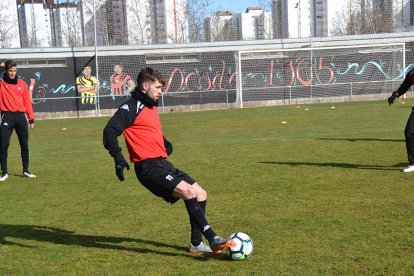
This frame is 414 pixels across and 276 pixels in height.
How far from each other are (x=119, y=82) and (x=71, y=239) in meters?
26.1

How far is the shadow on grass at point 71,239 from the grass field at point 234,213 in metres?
0.01

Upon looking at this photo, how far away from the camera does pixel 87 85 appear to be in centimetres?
3103

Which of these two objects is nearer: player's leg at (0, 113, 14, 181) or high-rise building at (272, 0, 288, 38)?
player's leg at (0, 113, 14, 181)

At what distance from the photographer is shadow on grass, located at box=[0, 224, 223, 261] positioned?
5.50 m

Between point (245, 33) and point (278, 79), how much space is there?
46.3m

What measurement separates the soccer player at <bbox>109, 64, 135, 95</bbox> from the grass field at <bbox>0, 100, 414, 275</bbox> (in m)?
17.8

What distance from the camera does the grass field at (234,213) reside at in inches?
199

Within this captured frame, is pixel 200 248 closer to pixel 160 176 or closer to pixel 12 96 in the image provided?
pixel 160 176

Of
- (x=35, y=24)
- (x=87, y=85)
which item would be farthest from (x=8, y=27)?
(x=35, y=24)

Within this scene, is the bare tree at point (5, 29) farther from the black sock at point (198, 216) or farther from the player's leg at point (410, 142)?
the black sock at point (198, 216)

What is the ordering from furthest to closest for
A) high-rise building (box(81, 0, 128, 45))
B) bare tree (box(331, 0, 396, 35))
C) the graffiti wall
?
bare tree (box(331, 0, 396, 35)) < high-rise building (box(81, 0, 128, 45)) < the graffiti wall

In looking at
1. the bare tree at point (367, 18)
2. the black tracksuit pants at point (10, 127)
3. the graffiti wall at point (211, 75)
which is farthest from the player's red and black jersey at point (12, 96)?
the bare tree at point (367, 18)

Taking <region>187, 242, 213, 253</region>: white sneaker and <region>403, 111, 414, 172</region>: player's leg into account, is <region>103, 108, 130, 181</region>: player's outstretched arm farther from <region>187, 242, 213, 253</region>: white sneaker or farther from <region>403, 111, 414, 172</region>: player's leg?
<region>403, 111, 414, 172</region>: player's leg

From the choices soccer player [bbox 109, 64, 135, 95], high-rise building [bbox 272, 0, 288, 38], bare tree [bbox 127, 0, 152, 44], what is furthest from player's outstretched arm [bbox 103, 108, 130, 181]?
high-rise building [bbox 272, 0, 288, 38]
